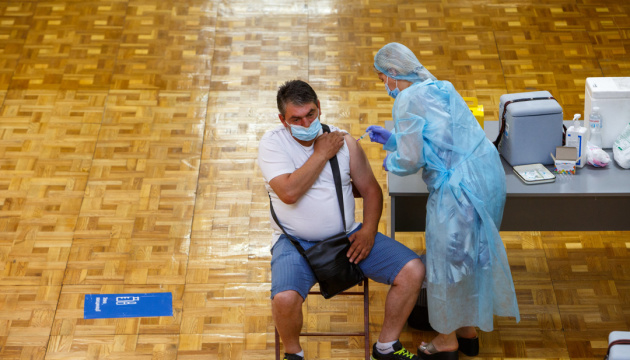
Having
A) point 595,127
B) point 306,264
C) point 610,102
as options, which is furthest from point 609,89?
point 306,264

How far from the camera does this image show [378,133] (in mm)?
3430

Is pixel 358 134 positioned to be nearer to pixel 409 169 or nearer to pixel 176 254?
pixel 176 254

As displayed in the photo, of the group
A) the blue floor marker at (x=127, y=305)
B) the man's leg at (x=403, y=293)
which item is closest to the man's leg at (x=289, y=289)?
the man's leg at (x=403, y=293)

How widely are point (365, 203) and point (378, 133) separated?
32 cm

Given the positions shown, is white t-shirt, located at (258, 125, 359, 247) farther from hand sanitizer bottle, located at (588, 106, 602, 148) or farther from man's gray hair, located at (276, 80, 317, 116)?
hand sanitizer bottle, located at (588, 106, 602, 148)

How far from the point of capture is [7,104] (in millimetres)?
5422

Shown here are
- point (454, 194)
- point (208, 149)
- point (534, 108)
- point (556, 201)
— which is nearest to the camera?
point (454, 194)

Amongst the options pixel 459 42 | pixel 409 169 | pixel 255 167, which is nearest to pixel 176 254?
pixel 255 167

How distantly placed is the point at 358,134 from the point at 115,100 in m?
1.70

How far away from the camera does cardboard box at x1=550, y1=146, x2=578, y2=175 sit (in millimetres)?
3486

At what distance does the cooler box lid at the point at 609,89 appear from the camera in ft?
11.6

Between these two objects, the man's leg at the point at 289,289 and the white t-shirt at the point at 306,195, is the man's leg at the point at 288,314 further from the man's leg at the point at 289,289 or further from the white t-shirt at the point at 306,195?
the white t-shirt at the point at 306,195

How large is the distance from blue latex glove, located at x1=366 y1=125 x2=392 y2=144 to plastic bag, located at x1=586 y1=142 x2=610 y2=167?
919mm

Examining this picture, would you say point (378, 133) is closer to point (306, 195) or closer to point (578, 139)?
point (306, 195)
